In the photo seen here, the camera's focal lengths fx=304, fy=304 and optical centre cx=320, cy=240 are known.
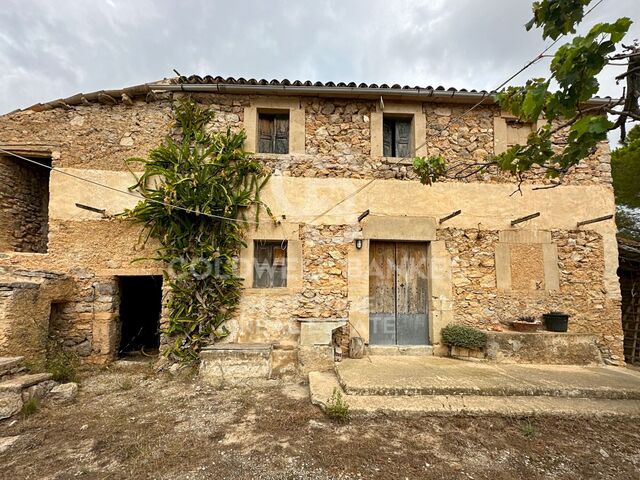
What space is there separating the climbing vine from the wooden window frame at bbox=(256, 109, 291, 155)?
529 millimetres

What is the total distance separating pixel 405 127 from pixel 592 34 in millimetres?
4368

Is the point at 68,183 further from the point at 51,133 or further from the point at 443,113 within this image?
the point at 443,113

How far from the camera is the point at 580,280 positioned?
612 centimetres

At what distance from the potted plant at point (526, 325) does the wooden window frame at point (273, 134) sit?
561 cm

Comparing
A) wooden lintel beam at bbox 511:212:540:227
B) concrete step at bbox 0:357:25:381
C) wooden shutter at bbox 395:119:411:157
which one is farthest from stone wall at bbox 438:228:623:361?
concrete step at bbox 0:357:25:381

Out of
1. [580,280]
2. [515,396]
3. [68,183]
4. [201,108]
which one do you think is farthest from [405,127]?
[68,183]

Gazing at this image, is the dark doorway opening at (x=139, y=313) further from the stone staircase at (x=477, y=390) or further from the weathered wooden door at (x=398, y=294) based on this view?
the weathered wooden door at (x=398, y=294)

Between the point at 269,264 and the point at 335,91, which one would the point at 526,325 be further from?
the point at 335,91

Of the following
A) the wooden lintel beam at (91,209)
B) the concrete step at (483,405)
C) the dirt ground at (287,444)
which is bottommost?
the dirt ground at (287,444)

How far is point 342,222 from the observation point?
6012mm

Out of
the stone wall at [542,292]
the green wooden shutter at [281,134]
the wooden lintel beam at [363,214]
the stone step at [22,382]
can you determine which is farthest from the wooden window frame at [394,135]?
the stone step at [22,382]

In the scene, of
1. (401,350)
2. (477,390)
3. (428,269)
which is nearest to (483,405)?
(477,390)

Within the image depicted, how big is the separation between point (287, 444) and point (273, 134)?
17.8 feet

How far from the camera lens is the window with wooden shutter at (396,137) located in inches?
254
